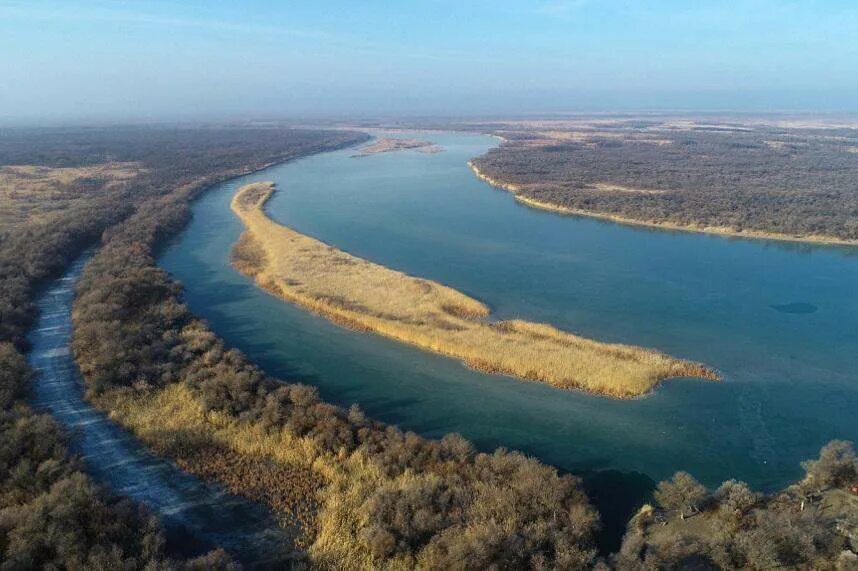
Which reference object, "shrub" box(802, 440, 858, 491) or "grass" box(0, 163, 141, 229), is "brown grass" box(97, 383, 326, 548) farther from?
"grass" box(0, 163, 141, 229)

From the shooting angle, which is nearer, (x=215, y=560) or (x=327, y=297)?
(x=215, y=560)

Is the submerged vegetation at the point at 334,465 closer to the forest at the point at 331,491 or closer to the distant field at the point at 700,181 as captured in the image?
the forest at the point at 331,491

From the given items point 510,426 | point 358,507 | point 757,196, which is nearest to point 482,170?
point 757,196

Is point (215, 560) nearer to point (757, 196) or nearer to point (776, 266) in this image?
point (776, 266)

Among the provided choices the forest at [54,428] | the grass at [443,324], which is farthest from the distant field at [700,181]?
the forest at [54,428]

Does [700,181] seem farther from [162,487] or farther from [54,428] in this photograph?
[54,428]

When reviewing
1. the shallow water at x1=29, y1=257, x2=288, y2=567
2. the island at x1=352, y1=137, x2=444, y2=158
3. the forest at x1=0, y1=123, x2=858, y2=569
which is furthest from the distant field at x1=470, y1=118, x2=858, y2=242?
the shallow water at x1=29, y1=257, x2=288, y2=567

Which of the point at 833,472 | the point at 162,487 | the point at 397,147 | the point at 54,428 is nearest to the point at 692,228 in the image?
the point at 833,472
